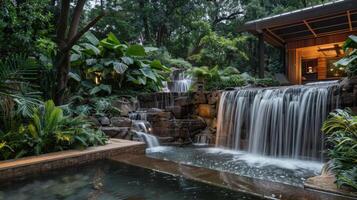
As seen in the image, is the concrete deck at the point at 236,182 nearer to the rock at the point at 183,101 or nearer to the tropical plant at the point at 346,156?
the tropical plant at the point at 346,156

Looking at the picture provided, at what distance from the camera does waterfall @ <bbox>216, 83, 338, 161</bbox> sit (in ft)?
21.9

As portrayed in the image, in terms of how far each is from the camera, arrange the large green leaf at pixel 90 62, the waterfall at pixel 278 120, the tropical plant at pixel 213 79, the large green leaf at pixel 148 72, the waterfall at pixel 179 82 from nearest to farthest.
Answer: the waterfall at pixel 278 120
the large green leaf at pixel 90 62
the large green leaf at pixel 148 72
the tropical plant at pixel 213 79
the waterfall at pixel 179 82

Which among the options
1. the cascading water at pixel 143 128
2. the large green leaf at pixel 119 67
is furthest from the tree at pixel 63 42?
the large green leaf at pixel 119 67

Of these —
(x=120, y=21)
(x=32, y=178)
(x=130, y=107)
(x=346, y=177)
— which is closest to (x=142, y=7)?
(x=120, y=21)

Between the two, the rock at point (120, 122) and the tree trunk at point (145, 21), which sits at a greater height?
the tree trunk at point (145, 21)

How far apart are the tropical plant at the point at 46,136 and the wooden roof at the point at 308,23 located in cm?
822

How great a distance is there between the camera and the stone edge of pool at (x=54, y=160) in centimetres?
379

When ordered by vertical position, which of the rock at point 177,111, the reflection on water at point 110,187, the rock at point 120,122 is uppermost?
the rock at point 177,111

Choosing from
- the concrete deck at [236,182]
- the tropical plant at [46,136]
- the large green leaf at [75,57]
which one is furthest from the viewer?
the large green leaf at [75,57]

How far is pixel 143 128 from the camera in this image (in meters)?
8.30

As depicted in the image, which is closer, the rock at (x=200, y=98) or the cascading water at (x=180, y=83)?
the rock at (x=200, y=98)

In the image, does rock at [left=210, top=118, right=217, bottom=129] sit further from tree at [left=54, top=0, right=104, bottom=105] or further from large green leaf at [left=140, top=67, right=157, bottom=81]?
tree at [left=54, top=0, right=104, bottom=105]

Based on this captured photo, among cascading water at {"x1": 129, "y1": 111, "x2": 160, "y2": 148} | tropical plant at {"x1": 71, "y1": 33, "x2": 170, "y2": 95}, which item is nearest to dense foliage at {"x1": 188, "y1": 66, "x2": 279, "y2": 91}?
tropical plant at {"x1": 71, "y1": 33, "x2": 170, "y2": 95}

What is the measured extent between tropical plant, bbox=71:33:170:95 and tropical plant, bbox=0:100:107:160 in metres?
4.89
